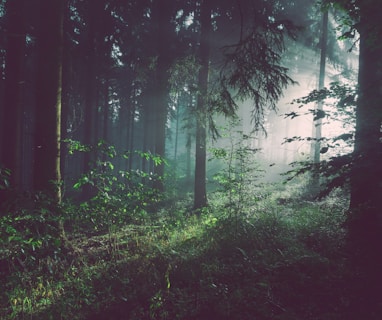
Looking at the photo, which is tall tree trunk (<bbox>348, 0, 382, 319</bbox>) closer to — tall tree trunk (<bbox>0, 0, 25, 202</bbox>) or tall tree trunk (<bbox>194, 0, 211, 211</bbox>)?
tall tree trunk (<bbox>194, 0, 211, 211</bbox>)

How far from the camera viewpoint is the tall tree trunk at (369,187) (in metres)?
3.28

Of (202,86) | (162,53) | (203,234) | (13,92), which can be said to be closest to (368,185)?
(203,234)

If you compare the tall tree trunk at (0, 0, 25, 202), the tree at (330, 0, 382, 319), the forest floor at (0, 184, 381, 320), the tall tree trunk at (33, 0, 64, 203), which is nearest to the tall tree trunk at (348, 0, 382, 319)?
the tree at (330, 0, 382, 319)

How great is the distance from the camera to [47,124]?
502cm

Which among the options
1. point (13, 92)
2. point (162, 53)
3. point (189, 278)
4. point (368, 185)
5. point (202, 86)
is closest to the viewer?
point (368, 185)

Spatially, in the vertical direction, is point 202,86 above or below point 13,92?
above

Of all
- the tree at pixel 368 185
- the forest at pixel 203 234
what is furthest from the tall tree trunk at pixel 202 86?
the tree at pixel 368 185

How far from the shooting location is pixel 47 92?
16.5 ft

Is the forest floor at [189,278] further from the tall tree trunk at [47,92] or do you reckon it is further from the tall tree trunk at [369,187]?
the tall tree trunk at [47,92]

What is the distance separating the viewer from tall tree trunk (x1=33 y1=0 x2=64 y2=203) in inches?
196

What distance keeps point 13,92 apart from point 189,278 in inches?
313

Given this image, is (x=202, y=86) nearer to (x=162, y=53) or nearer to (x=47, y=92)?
(x=162, y=53)

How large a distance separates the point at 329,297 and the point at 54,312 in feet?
13.4

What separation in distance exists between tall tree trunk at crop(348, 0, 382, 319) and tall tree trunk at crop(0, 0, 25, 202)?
8872 mm
